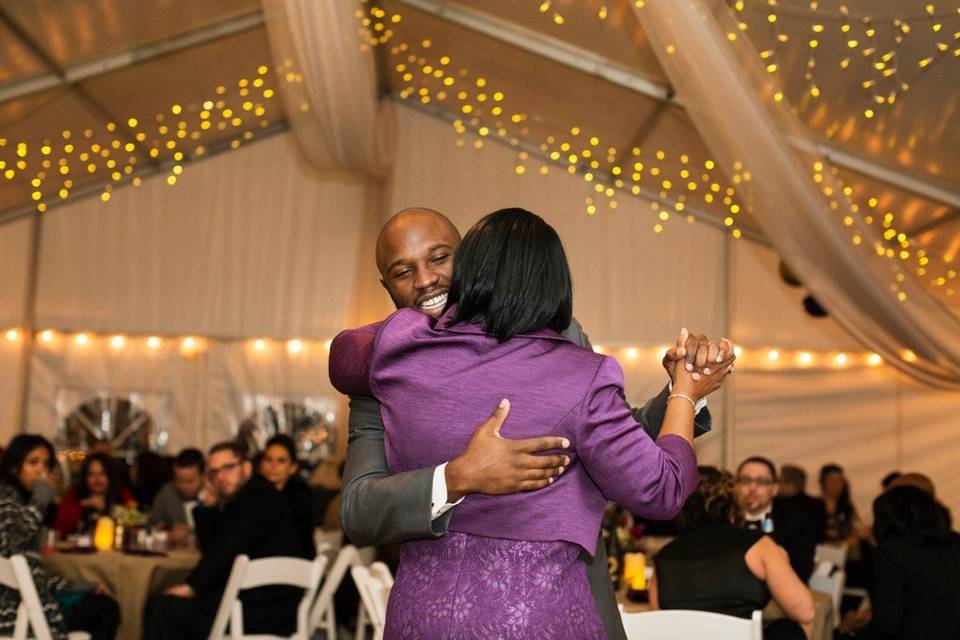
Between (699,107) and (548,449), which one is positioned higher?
(699,107)

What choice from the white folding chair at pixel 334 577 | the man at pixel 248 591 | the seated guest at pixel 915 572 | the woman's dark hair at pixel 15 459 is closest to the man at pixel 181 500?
the woman's dark hair at pixel 15 459

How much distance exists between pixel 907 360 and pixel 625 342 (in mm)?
4774

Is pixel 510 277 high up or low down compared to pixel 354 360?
up

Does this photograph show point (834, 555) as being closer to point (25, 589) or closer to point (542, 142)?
point (25, 589)

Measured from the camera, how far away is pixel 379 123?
8.57 m

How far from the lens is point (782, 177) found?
4.61 metres

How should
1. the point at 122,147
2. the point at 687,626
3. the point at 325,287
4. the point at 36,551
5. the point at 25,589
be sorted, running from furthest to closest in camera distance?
the point at 325,287, the point at 122,147, the point at 36,551, the point at 25,589, the point at 687,626

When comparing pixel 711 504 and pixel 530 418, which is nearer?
pixel 530 418

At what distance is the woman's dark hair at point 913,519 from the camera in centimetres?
450

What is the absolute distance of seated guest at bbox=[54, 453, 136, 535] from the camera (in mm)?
7133

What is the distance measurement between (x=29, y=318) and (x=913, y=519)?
8.54 metres

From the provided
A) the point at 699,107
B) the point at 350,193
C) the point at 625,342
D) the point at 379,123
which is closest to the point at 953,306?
the point at 699,107

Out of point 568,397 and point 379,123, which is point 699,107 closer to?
point 568,397

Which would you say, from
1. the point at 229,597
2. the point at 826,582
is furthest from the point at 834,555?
the point at 229,597
